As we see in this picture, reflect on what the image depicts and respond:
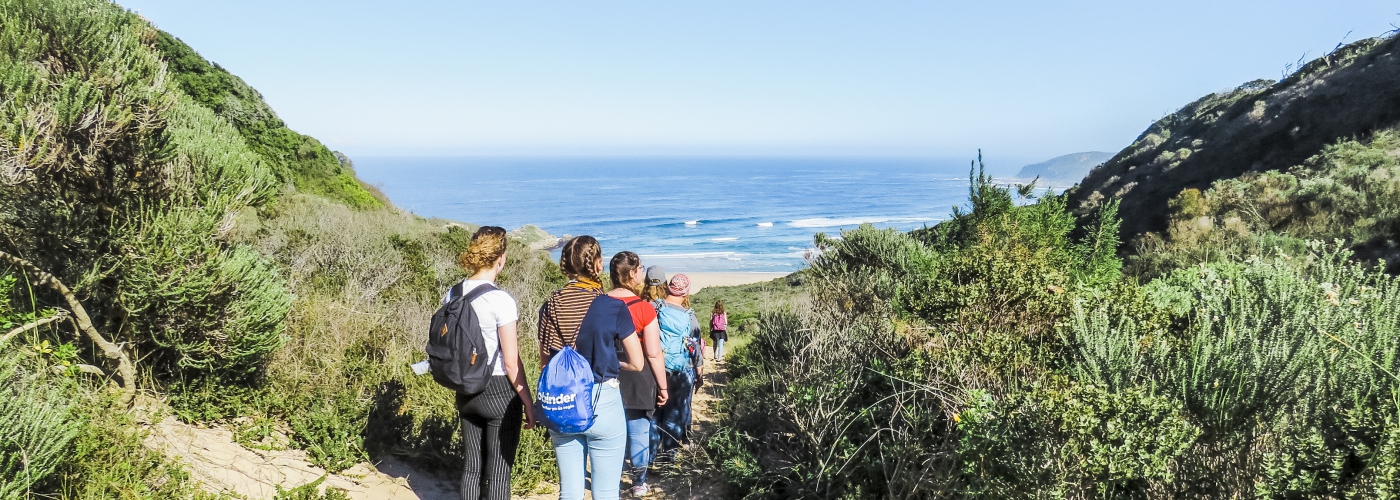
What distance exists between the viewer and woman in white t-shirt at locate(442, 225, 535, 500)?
303cm

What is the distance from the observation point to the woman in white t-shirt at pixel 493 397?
3.03 m

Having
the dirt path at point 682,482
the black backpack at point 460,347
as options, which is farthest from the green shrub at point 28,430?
the dirt path at point 682,482

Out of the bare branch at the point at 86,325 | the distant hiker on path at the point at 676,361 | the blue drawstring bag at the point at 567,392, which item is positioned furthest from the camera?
the distant hiker on path at the point at 676,361

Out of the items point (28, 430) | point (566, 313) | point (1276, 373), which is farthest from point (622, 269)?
point (1276, 373)

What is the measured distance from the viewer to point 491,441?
3229 mm

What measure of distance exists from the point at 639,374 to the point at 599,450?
0.66m

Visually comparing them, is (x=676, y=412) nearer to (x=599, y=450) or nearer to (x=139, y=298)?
(x=599, y=450)

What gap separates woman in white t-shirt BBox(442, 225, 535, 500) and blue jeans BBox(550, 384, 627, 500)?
0.29 m

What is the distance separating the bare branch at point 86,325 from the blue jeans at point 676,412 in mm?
3117

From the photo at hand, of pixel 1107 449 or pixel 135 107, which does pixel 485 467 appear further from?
pixel 135 107

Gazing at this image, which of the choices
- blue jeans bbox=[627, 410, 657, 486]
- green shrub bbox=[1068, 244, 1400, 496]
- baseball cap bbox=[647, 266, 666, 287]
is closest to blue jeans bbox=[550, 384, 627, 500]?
blue jeans bbox=[627, 410, 657, 486]

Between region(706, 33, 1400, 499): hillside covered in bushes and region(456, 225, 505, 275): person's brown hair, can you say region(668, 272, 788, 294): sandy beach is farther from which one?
region(456, 225, 505, 275): person's brown hair

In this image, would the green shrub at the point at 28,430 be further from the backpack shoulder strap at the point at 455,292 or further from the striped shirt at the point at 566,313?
the striped shirt at the point at 566,313

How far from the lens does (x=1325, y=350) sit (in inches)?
93.0
